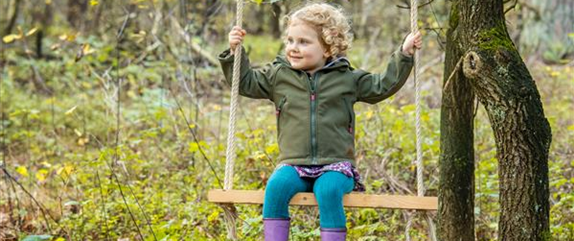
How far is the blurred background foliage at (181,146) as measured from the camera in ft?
16.3

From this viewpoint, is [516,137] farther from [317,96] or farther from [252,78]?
[252,78]

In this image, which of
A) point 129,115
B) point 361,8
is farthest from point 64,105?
point 361,8

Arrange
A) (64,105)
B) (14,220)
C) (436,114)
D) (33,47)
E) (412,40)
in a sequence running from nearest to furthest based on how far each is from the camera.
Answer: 1. (412,40)
2. (14,220)
3. (436,114)
4. (64,105)
5. (33,47)

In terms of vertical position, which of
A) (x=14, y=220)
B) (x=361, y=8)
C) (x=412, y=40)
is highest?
(x=361, y=8)

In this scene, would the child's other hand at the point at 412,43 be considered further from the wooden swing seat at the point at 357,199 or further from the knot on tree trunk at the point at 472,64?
the wooden swing seat at the point at 357,199

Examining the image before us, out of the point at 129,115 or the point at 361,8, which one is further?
the point at 361,8

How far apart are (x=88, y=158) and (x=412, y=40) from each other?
382 cm

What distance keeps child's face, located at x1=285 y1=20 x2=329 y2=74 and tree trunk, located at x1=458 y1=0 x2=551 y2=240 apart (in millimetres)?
793

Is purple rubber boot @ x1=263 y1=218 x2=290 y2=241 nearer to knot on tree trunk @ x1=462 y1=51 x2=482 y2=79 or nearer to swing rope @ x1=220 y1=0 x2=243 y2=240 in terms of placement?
swing rope @ x1=220 y1=0 x2=243 y2=240

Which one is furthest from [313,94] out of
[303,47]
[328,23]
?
[328,23]

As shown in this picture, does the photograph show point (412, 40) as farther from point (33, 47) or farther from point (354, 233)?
point (33, 47)

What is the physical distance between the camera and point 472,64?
3322mm

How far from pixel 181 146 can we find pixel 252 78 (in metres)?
2.84

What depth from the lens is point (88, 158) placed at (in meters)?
6.64
